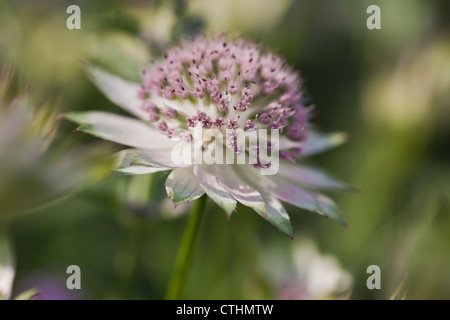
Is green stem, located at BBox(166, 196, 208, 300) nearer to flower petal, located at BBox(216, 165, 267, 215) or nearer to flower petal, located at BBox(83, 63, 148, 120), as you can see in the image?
flower petal, located at BBox(216, 165, 267, 215)

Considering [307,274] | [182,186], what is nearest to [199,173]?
[182,186]

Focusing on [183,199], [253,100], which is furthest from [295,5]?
[183,199]

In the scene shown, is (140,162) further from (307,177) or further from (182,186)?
(307,177)

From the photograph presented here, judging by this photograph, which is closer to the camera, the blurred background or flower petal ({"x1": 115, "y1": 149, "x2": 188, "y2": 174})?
flower petal ({"x1": 115, "y1": 149, "x2": 188, "y2": 174})

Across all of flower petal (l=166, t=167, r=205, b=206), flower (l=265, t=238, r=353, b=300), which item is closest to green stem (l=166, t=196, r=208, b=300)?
flower petal (l=166, t=167, r=205, b=206)

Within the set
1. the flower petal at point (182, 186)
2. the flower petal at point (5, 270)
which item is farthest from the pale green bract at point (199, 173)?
the flower petal at point (5, 270)

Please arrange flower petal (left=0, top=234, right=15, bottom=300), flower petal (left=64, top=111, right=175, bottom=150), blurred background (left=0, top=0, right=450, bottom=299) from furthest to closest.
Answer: blurred background (left=0, top=0, right=450, bottom=299) < flower petal (left=64, top=111, right=175, bottom=150) < flower petal (left=0, top=234, right=15, bottom=300)

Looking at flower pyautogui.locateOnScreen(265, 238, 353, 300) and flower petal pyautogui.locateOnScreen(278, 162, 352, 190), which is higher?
flower petal pyautogui.locateOnScreen(278, 162, 352, 190)

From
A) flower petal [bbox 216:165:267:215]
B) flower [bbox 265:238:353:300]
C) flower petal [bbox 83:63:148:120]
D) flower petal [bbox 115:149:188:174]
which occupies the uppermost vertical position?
flower petal [bbox 83:63:148:120]
